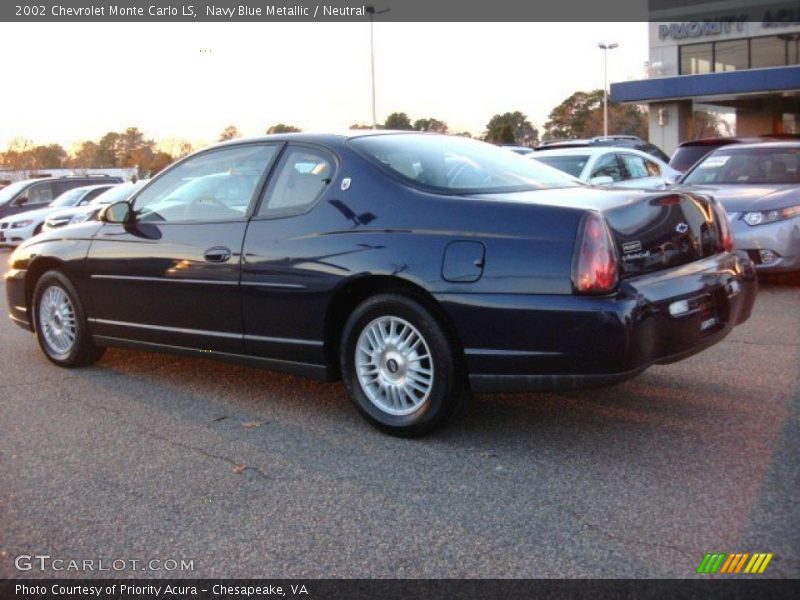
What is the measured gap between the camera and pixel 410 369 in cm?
452

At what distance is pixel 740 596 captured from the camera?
2.86 m

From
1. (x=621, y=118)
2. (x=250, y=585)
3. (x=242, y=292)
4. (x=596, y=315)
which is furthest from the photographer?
(x=621, y=118)

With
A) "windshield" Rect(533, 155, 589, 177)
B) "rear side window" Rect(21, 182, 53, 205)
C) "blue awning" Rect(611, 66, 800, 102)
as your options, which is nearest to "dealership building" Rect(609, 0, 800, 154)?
"blue awning" Rect(611, 66, 800, 102)

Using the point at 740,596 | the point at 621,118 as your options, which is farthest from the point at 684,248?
the point at 621,118

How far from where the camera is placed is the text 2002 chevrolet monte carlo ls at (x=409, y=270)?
4.07 meters

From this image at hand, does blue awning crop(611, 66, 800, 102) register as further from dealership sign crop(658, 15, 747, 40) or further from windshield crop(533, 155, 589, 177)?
windshield crop(533, 155, 589, 177)

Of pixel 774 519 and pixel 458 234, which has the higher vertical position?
pixel 458 234

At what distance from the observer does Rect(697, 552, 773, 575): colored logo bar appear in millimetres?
3035

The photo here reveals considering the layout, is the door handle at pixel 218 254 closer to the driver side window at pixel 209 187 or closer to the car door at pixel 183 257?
the car door at pixel 183 257

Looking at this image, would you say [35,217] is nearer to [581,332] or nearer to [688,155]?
[688,155]

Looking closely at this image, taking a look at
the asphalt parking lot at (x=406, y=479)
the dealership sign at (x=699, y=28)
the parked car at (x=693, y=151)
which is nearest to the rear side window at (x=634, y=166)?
the parked car at (x=693, y=151)

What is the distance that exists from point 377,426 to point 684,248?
68.6 inches

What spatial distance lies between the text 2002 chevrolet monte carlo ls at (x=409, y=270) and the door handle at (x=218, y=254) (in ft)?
0.06

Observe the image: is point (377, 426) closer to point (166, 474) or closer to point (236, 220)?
point (166, 474)
